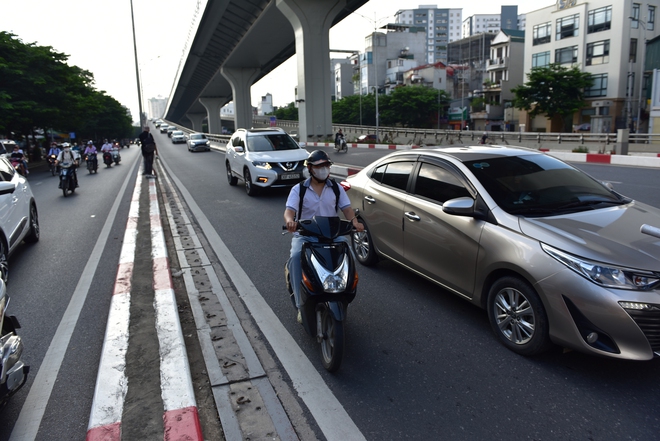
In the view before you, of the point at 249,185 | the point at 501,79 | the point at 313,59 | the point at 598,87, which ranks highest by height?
the point at 501,79

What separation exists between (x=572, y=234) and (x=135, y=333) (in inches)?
143

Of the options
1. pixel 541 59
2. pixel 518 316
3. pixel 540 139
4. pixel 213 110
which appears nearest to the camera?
pixel 518 316

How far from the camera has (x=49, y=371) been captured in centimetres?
383

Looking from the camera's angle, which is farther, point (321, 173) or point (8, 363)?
point (321, 173)

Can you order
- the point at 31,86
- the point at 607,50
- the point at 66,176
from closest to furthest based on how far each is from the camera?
1. the point at 66,176
2. the point at 31,86
3. the point at 607,50

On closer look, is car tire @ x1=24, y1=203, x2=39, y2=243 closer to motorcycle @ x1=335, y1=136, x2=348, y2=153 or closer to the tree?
motorcycle @ x1=335, y1=136, x2=348, y2=153

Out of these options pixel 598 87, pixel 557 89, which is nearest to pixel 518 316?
pixel 557 89

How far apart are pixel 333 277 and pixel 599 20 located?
184 feet

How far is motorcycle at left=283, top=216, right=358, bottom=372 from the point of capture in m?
3.59

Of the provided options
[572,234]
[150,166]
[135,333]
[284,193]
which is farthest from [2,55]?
[572,234]

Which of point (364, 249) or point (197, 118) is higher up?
point (197, 118)

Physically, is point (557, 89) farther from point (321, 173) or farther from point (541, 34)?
point (321, 173)

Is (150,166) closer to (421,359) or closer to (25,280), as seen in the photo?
(25,280)

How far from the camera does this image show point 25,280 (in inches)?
246
